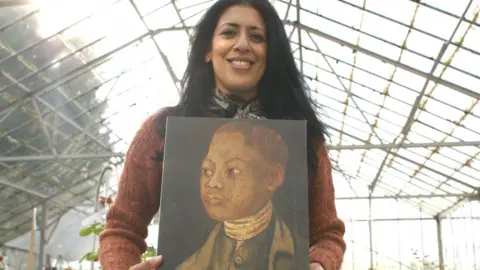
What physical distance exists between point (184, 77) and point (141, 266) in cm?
41

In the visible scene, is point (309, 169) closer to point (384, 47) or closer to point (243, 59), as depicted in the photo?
point (243, 59)

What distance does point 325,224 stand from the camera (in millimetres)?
923

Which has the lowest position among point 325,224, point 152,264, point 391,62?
point 152,264

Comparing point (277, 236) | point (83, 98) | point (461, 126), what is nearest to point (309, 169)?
point (277, 236)

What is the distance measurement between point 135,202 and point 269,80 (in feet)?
1.11

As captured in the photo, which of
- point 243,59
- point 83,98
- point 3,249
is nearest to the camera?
point 243,59

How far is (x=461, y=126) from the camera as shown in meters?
9.02

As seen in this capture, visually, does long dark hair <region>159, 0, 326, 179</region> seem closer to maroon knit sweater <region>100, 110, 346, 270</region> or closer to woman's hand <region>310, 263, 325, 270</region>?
maroon knit sweater <region>100, 110, 346, 270</region>

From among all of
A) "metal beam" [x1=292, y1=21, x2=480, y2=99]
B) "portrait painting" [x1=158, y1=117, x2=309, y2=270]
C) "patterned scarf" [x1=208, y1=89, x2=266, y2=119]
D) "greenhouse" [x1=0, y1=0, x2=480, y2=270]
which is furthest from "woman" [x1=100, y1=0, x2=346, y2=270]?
"metal beam" [x1=292, y1=21, x2=480, y2=99]

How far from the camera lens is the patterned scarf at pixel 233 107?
0.94 meters

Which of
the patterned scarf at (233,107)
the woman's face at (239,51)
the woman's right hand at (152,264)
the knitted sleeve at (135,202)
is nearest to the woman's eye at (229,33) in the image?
the woman's face at (239,51)

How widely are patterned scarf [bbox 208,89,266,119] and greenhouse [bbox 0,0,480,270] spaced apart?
140 inches

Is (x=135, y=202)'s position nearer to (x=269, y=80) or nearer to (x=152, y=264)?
(x=152, y=264)

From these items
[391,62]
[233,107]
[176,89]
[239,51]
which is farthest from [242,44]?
[391,62]
